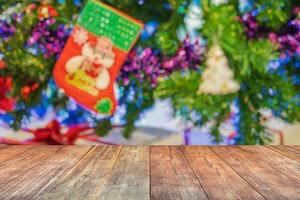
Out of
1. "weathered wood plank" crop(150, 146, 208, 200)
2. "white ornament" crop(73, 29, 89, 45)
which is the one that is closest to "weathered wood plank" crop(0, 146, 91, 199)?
"weathered wood plank" crop(150, 146, 208, 200)

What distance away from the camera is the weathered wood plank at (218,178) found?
1.23 metres

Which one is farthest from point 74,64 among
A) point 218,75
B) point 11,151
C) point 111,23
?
point 218,75

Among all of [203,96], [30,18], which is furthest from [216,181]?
[30,18]

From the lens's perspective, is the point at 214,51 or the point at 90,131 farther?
the point at 90,131

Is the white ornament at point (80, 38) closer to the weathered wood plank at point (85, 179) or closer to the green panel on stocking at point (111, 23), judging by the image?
the green panel on stocking at point (111, 23)

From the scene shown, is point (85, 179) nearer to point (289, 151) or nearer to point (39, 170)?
point (39, 170)

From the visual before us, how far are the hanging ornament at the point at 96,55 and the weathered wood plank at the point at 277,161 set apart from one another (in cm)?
72

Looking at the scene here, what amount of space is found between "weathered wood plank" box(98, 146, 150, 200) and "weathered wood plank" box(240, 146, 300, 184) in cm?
43

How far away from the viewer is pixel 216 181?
1.40 m

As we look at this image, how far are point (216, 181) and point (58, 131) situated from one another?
123 centimetres

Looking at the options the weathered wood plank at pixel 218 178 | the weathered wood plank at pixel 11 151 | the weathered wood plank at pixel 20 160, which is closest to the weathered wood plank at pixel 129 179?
the weathered wood plank at pixel 218 178

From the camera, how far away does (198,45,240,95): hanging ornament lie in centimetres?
226

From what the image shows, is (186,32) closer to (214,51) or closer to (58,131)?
(214,51)

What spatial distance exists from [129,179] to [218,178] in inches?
10.3
